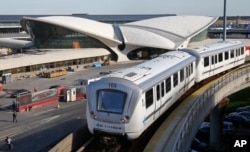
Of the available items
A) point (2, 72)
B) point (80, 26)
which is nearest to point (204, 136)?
point (2, 72)

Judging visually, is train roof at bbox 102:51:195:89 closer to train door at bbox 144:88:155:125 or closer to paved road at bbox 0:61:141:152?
train door at bbox 144:88:155:125

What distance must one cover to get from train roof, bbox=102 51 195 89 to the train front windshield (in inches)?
34.5

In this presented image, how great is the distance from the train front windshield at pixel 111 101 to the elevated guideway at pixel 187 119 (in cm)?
178

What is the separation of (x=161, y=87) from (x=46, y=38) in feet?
178

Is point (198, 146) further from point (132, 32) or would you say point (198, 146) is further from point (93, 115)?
point (132, 32)

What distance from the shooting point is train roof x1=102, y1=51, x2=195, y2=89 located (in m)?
15.3

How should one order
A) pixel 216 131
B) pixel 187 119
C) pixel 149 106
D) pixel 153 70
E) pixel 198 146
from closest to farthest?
1. pixel 149 106
2. pixel 187 119
3. pixel 153 70
4. pixel 198 146
5. pixel 216 131

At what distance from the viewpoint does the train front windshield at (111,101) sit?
47.0 feet

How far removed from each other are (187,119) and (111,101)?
339 cm

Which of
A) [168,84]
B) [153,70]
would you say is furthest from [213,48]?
[153,70]

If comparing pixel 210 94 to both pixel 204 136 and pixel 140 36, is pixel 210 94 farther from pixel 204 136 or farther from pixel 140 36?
pixel 140 36

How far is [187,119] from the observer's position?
15773mm

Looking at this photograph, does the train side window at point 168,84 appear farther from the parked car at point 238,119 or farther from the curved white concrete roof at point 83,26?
the curved white concrete roof at point 83,26

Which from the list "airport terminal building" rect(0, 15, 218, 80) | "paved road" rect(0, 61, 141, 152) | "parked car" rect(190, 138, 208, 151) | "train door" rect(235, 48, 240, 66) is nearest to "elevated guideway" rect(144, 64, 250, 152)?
"train door" rect(235, 48, 240, 66)
